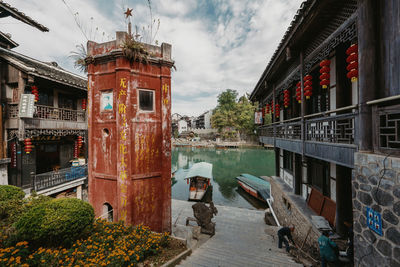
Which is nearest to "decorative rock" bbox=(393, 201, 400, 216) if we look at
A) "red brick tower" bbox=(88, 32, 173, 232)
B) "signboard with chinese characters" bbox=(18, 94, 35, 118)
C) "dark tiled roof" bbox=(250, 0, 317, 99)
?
"dark tiled roof" bbox=(250, 0, 317, 99)

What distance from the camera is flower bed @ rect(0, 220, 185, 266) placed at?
4.27 meters

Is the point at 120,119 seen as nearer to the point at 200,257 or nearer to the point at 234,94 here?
the point at 200,257

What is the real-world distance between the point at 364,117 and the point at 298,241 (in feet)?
22.7

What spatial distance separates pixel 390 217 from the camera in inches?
120

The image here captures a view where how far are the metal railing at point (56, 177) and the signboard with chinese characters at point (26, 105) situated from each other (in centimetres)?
390

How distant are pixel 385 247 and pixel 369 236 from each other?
1.09 feet

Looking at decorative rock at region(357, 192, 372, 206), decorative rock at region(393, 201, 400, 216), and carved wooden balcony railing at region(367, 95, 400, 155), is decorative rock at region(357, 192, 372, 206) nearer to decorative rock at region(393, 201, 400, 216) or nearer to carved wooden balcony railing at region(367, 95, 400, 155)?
decorative rock at region(393, 201, 400, 216)

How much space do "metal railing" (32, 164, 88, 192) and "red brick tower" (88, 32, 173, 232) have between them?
604cm

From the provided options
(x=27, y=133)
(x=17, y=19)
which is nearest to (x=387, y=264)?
(x=27, y=133)

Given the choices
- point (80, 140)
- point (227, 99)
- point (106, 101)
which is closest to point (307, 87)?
point (106, 101)

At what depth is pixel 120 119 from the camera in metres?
7.18

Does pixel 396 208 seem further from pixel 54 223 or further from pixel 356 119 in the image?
pixel 54 223

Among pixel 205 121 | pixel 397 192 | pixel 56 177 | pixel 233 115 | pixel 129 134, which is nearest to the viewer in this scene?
pixel 397 192

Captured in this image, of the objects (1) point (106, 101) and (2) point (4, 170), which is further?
(2) point (4, 170)
